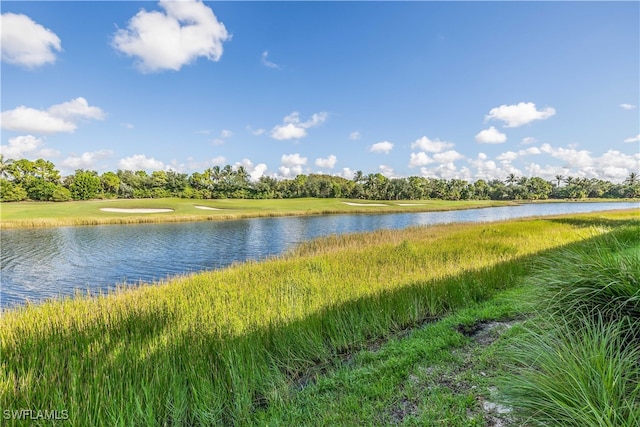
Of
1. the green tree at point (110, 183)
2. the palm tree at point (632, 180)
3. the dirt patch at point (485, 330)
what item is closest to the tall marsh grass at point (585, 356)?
the dirt patch at point (485, 330)

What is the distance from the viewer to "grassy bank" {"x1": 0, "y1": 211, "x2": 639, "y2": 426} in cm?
318

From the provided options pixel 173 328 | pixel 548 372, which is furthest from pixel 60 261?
pixel 548 372

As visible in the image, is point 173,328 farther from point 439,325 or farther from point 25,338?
point 439,325

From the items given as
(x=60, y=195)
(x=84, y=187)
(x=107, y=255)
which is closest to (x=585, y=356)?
(x=107, y=255)

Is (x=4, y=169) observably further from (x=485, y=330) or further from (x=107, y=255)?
(x=485, y=330)

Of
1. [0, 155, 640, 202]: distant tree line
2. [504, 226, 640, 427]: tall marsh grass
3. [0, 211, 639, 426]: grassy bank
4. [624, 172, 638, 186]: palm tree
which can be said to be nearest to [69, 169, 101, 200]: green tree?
[0, 155, 640, 202]: distant tree line

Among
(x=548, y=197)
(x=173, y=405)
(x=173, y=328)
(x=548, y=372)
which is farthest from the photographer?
(x=548, y=197)

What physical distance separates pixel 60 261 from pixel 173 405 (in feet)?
58.7

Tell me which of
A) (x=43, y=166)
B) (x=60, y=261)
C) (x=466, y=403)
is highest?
(x=43, y=166)

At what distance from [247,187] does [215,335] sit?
85.8m

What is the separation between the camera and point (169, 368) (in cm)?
369

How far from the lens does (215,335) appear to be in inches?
189

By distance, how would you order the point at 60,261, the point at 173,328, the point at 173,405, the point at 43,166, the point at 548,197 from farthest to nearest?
the point at 548,197, the point at 43,166, the point at 60,261, the point at 173,328, the point at 173,405

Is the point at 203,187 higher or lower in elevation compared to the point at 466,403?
higher
